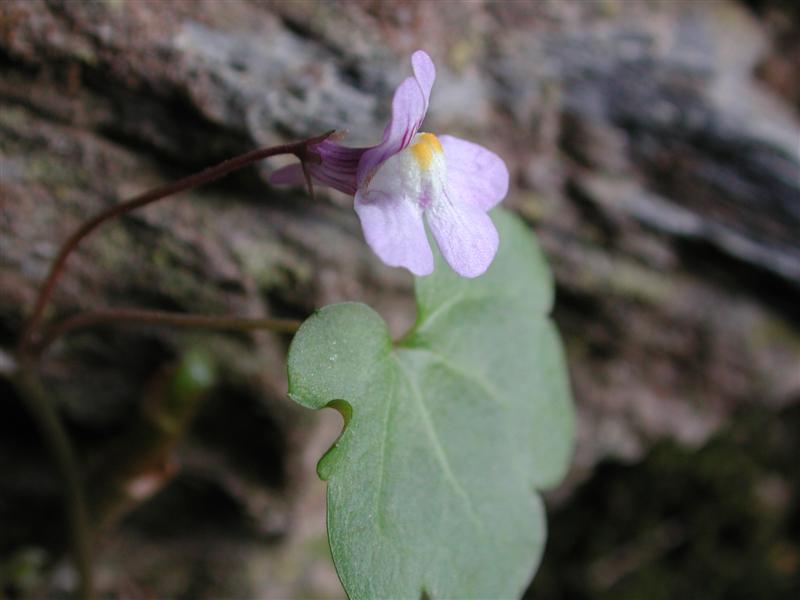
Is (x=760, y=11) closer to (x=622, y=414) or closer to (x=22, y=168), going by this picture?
(x=622, y=414)

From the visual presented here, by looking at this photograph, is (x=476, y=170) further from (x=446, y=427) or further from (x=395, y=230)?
(x=446, y=427)

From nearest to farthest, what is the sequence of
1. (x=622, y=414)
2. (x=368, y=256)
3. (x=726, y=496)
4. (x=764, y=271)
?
(x=368, y=256), (x=764, y=271), (x=622, y=414), (x=726, y=496)

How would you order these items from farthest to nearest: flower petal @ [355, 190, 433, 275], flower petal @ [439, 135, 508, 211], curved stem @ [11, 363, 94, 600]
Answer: curved stem @ [11, 363, 94, 600]
flower petal @ [439, 135, 508, 211]
flower petal @ [355, 190, 433, 275]

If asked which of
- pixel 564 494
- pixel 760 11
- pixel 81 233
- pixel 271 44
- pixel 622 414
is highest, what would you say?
pixel 760 11

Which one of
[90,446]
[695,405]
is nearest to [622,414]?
[695,405]

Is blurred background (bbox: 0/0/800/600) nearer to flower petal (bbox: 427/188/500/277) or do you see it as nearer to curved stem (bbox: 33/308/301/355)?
curved stem (bbox: 33/308/301/355)

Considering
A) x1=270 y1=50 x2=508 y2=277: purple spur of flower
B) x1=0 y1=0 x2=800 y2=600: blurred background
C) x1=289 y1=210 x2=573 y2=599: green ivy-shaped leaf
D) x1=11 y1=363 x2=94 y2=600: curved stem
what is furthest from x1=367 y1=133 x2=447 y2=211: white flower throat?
x1=11 y1=363 x2=94 y2=600: curved stem

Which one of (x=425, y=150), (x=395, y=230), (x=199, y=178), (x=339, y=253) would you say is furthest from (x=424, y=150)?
(x=339, y=253)
